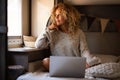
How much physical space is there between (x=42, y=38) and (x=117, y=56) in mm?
902

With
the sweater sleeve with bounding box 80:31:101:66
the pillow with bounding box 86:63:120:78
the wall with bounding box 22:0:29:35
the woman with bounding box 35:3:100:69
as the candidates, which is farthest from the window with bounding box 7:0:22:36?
the pillow with bounding box 86:63:120:78

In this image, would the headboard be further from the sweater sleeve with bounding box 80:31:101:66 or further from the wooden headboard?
the sweater sleeve with bounding box 80:31:101:66

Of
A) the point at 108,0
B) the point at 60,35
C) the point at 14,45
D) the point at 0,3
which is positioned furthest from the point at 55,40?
the point at 108,0

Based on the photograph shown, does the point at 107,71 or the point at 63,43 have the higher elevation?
the point at 63,43

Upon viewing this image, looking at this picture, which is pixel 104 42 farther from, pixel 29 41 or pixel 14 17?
pixel 14 17

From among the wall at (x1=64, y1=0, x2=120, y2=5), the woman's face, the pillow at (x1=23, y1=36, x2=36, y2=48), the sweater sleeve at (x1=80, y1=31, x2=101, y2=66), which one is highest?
the wall at (x1=64, y1=0, x2=120, y2=5)

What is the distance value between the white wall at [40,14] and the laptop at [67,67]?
941mm

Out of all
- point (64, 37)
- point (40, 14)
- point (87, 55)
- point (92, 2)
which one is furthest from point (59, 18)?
point (92, 2)

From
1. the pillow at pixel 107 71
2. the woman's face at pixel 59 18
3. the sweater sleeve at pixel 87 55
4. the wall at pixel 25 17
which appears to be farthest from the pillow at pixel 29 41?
the pillow at pixel 107 71

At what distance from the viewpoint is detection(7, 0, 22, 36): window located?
2.78 meters

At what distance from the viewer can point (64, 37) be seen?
8.32ft

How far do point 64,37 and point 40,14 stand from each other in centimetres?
60

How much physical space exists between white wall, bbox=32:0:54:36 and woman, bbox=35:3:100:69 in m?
0.42

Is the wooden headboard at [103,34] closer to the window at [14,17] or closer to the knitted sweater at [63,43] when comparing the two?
the knitted sweater at [63,43]
